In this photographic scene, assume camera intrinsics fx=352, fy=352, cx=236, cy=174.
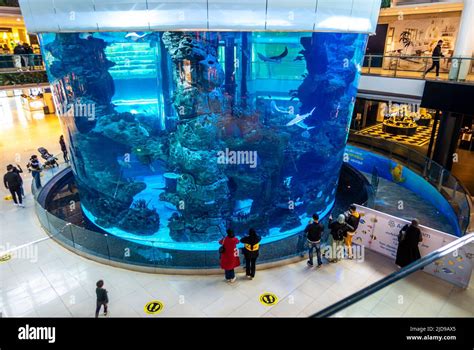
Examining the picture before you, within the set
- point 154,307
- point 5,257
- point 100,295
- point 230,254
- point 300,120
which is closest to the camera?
point 100,295

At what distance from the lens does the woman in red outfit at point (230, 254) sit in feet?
25.4

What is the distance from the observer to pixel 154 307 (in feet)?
24.4

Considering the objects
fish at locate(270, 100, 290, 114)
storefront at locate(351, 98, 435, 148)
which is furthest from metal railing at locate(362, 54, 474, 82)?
storefront at locate(351, 98, 435, 148)

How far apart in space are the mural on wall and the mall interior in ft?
37.7

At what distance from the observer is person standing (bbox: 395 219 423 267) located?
26.0 feet

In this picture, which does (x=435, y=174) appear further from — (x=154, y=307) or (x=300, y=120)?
(x=154, y=307)

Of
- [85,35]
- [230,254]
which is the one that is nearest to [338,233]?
[230,254]

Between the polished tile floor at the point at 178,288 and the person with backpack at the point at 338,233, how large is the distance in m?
0.21

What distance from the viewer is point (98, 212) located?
11320mm

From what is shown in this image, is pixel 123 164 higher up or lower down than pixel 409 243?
higher up

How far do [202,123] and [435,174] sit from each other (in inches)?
376

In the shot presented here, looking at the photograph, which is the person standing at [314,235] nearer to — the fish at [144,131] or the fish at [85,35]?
the fish at [144,131]
